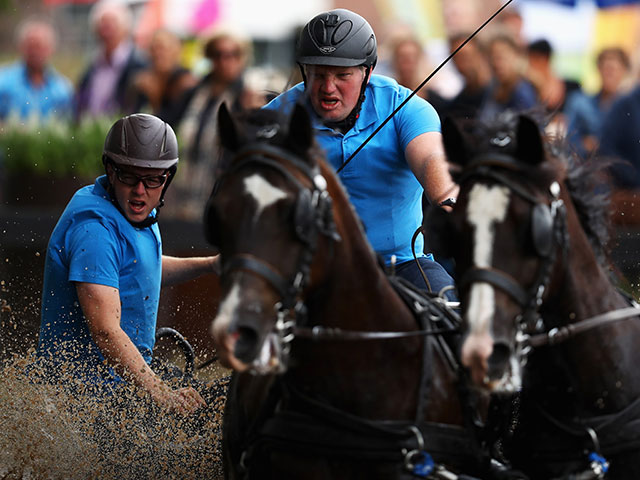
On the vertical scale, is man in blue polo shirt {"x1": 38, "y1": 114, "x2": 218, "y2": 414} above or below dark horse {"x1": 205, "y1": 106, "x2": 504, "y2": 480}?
below

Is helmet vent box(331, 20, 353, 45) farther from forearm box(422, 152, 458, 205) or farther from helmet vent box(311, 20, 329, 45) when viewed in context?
forearm box(422, 152, 458, 205)

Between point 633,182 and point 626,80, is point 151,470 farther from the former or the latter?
point 626,80

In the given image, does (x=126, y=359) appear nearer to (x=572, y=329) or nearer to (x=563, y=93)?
(x=572, y=329)

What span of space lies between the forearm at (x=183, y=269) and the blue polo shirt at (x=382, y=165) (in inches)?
40.1

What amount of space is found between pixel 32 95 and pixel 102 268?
25.1 ft

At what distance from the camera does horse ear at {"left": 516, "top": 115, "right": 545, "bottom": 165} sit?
3617 mm

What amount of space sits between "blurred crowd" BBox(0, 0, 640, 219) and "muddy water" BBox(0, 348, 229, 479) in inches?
150

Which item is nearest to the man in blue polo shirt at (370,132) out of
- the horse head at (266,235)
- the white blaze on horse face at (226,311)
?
the horse head at (266,235)

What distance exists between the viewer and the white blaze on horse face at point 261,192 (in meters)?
3.43

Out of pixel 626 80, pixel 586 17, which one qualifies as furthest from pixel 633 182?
pixel 586 17

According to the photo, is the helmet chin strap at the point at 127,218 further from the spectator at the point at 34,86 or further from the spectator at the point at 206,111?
the spectator at the point at 34,86

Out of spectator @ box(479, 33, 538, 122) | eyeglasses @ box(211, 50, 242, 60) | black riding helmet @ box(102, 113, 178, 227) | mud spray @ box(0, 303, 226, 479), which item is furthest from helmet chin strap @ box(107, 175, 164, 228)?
eyeglasses @ box(211, 50, 242, 60)

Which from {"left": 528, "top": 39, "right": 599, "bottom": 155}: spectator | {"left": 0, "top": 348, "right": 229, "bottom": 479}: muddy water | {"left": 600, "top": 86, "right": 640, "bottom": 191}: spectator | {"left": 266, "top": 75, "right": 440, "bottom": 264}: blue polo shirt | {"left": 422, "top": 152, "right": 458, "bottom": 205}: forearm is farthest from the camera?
{"left": 528, "top": 39, "right": 599, "bottom": 155}: spectator

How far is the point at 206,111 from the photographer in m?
10.5
